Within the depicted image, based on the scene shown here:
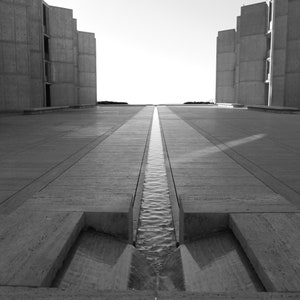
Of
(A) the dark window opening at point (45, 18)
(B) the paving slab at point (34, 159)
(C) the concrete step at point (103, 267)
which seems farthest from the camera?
(A) the dark window opening at point (45, 18)

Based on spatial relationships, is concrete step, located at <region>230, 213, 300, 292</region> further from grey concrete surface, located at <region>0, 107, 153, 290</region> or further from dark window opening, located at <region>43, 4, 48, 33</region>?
dark window opening, located at <region>43, 4, 48, 33</region>

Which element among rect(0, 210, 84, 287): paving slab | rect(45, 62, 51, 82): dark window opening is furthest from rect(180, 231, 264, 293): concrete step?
rect(45, 62, 51, 82): dark window opening

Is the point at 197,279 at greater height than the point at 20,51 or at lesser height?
lesser

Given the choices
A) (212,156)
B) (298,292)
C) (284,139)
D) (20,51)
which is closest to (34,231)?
(298,292)

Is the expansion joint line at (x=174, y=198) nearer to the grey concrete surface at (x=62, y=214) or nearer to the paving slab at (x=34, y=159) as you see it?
the grey concrete surface at (x=62, y=214)

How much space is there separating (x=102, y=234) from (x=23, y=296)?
1.82 meters

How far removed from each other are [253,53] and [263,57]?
3.96ft

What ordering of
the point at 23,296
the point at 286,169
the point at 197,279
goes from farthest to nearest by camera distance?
1. the point at 286,169
2. the point at 197,279
3. the point at 23,296

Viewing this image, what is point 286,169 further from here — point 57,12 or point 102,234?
point 57,12

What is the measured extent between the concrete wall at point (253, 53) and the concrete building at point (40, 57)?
745 inches

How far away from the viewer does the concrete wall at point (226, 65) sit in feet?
201

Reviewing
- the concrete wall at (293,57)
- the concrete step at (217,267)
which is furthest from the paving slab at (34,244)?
the concrete wall at (293,57)

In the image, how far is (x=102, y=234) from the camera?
4.80 m

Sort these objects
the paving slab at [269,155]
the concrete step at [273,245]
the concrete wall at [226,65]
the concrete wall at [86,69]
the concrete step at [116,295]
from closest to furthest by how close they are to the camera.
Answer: the concrete step at [116,295], the concrete step at [273,245], the paving slab at [269,155], the concrete wall at [86,69], the concrete wall at [226,65]
